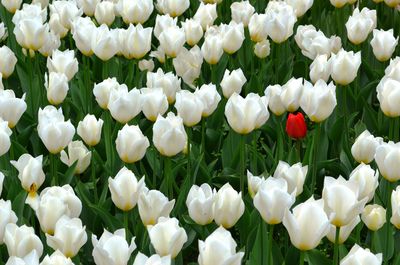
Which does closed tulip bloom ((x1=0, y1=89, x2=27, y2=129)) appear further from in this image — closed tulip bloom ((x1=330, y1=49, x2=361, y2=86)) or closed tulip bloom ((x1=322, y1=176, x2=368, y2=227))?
closed tulip bloom ((x1=322, y1=176, x2=368, y2=227))

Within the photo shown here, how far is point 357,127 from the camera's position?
381 cm

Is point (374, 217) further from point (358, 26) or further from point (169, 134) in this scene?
point (358, 26)

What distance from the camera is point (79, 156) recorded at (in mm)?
3309

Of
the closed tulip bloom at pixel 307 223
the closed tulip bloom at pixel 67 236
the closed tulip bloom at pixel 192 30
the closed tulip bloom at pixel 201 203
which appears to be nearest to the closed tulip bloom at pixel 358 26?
the closed tulip bloom at pixel 192 30

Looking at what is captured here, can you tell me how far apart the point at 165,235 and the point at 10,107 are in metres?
1.20

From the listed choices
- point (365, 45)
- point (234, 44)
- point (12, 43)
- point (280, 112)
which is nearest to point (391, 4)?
point (365, 45)

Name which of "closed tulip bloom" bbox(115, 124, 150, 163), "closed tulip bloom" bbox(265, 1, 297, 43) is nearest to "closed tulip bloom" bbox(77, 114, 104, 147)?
"closed tulip bloom" bbox(115, 124, 150, 163)

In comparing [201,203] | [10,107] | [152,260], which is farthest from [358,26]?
[152,260]

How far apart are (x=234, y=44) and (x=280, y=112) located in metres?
→ 0.71

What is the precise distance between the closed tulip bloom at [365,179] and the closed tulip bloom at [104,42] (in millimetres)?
1565

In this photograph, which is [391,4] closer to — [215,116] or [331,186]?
[215,116]

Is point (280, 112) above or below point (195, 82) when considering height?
above

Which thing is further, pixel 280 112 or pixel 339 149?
pixel 339 149

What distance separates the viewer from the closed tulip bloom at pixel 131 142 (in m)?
2.96
